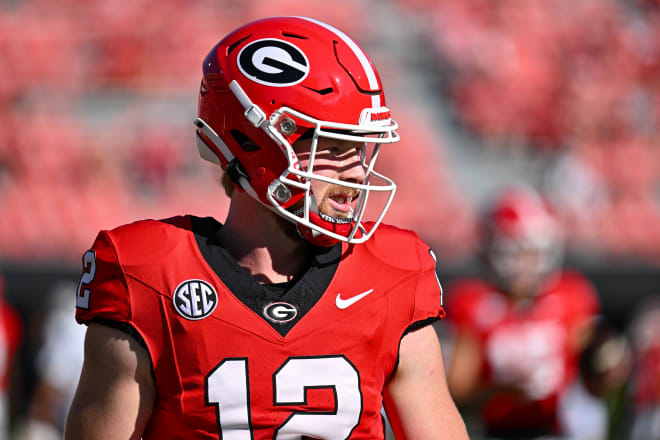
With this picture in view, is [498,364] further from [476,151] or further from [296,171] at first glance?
[476,151]

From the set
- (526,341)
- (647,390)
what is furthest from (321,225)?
(647,390)

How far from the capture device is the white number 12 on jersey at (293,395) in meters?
1.68

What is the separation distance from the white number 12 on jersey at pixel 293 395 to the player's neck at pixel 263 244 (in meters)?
0.21

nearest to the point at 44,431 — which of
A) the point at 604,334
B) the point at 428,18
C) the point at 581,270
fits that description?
the point at 604,334

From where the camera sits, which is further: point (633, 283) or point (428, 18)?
point (428, 18)

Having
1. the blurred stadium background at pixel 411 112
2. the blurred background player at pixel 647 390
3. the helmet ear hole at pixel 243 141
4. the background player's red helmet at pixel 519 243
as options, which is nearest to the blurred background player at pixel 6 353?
the blurred stadium background at pixel 411 112

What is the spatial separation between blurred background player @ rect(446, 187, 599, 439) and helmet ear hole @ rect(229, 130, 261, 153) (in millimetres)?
2650

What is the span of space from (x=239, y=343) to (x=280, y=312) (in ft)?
0.32

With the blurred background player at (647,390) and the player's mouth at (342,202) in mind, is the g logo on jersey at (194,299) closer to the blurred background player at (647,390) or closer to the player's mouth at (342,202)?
the player's mouth at (342,202)

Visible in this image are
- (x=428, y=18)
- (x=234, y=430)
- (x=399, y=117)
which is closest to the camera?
(x=234, y=430)

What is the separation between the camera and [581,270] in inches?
250

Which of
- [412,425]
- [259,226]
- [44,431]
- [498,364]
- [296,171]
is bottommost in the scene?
[44,431]

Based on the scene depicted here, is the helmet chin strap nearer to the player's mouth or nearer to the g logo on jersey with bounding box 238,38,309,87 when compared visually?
the player's mouth

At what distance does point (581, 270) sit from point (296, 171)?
497 centimetres
